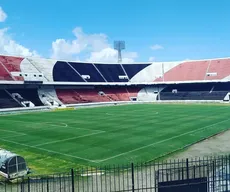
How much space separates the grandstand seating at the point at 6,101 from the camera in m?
64.2

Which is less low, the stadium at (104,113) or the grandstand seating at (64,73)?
the grandstand seating at (64,73)

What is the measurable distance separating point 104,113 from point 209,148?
1237 inches

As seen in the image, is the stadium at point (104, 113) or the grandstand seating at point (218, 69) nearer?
the stadium at point (104, 113)

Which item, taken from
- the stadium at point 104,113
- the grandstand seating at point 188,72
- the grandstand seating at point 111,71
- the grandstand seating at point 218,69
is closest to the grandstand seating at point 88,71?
the stadium at point 104,113

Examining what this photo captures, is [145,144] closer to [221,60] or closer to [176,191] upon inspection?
[176,191]

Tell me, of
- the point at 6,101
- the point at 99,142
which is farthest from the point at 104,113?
the point at 99,142

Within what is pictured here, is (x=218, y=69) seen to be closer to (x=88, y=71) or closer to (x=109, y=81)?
(x=109, y=81)

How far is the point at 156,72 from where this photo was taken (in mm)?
99562

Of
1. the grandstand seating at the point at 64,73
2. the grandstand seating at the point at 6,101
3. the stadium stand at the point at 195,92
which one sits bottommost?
the grandstand seating at the point at 6,101

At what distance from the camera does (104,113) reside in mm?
54344

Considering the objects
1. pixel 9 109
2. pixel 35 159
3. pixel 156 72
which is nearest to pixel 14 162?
pixel 35 159

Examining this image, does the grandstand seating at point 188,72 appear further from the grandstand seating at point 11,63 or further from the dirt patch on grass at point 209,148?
the dirt patch on grass at point 209,148

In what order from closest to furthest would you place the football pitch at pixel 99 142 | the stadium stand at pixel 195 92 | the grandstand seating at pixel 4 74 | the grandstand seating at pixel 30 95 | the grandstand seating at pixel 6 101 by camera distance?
1. the football pitch at pixel 99 142
2. the grandstand seating at pixel 6 101
3. the grandstand seating at pixel 4 74
4. the grandstand seating at pixel 30 95
5. the stadium stand at pixel 195 92

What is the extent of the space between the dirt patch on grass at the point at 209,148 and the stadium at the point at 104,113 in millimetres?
818
